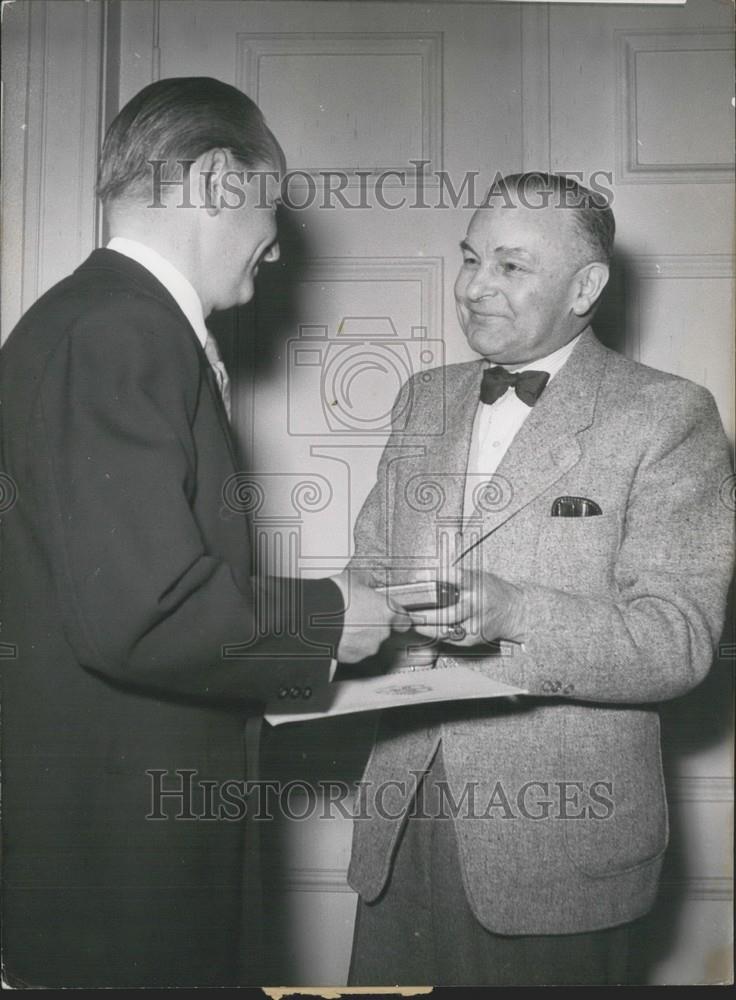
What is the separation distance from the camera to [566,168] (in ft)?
6.15

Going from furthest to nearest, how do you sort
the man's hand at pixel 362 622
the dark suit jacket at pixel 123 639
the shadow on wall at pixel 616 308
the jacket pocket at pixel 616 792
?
the shadow on wall at pixel 616 308 < the jacket pocket at pixel 616 792 < the man's hand at pixel 362 622 < the dark suit jacket at pixel 123 639

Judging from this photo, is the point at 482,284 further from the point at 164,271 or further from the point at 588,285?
the point at 164,271

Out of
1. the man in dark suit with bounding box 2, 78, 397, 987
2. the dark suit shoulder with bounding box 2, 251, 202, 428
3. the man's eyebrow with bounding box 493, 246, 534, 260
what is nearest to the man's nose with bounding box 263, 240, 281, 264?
the man in dark suit with bounding box 2, 78, 397, 987

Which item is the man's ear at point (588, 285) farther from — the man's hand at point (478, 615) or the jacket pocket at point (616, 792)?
the jacket pocket at point (616, 792)

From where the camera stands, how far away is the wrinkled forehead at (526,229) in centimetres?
182

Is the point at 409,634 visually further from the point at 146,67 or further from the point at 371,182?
the point at 146,67

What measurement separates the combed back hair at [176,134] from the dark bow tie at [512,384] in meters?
0.53

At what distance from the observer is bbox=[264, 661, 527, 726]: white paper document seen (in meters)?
1.68

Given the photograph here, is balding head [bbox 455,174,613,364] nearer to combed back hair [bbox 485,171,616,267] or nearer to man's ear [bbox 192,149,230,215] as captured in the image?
combed back hair [bbox 485,171,616,267]

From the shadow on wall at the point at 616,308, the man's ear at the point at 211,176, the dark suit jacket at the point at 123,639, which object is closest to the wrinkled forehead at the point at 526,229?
Result: the shadow on wall at the point at 616,308

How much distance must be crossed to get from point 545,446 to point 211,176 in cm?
73

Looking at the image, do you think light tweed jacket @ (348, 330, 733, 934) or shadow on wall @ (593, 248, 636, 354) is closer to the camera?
light tweed jacket @ (348, 330, 733, 934)

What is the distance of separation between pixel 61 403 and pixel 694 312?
3.71ft

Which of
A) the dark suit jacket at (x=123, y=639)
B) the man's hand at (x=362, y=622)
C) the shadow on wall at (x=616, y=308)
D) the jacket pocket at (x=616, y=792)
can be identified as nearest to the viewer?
the dark suit jacket at (x=123, y=639)
